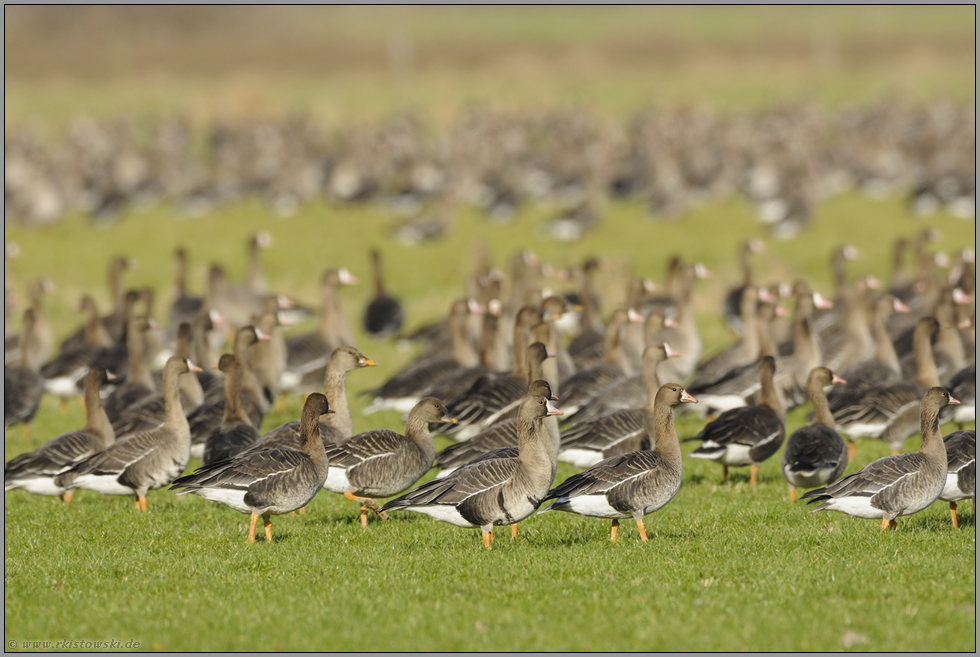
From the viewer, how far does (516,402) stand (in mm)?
15438

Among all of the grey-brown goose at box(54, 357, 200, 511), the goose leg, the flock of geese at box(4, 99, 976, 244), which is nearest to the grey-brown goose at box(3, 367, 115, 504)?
the grey-brown goose at box(54, 357, 200, 511)

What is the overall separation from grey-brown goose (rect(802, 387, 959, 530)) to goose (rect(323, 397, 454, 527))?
13.4 feet

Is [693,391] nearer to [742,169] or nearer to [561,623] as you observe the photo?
[561,623]

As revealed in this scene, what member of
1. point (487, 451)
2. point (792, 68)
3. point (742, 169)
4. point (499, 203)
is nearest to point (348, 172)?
point (499, 203)

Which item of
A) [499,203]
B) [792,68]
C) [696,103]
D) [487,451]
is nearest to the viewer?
[487,451]

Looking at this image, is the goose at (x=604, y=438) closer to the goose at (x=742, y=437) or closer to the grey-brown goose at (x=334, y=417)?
the goose at (x=742, y=437)

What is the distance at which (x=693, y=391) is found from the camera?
56.0ft

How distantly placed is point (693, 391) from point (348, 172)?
24109 mm

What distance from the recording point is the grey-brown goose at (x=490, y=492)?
10.6 meters

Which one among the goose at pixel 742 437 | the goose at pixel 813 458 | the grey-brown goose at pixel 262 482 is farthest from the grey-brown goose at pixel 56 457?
the goose at pixel 813 458

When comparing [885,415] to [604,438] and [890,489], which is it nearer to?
[604,438]

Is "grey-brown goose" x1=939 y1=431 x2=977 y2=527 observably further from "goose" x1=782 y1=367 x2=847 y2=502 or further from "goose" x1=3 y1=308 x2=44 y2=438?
"goose" x1=3 y1=308 x2=44 y2=438

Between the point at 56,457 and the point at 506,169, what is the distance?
29158mm

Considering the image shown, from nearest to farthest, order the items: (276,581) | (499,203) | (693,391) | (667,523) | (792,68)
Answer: (276,581) → (667,523) → (693,391) → (499,203) → (792,68)
